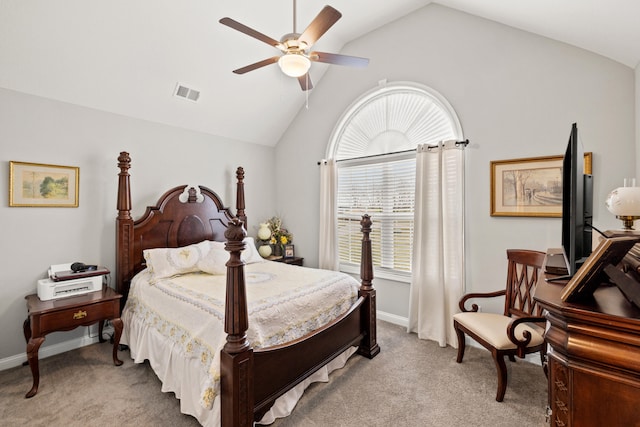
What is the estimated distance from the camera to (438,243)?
312 cm

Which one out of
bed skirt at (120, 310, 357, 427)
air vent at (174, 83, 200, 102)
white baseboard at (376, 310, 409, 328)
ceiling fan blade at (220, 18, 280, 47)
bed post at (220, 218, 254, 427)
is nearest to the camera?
bed post at (220, 218, 254, 427)

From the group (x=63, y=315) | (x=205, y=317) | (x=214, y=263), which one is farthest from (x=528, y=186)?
(x=63, y=315)

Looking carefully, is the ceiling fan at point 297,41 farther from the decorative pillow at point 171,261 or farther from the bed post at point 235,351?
the decorative pillow at point 171,261

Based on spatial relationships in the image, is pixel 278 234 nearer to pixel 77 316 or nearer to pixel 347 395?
pixel 77 316

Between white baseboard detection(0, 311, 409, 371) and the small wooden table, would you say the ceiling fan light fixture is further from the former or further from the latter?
white baseboard detection(0, 311, 409, 371)

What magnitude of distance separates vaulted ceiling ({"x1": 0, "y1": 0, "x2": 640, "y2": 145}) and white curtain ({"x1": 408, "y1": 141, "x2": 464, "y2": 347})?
127 centimetres

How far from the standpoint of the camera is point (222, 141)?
4246 mm

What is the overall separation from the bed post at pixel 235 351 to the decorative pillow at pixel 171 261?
5.18 ft

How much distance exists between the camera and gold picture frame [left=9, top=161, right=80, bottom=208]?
2631mm

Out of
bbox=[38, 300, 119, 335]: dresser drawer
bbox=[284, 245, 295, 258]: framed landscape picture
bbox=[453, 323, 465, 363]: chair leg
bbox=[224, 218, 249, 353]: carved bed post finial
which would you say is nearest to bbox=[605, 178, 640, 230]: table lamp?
bbox=[453, 323, 465, 363]: chair leg

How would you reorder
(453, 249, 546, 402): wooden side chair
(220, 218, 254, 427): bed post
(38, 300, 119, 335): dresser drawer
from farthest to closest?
(38, 300, 119, 335): dresser drawer < (453, 249, 546, 402): wooden side chair < (220, 218, 254, 427): bed post

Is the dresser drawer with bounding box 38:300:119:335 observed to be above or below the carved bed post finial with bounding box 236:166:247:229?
below

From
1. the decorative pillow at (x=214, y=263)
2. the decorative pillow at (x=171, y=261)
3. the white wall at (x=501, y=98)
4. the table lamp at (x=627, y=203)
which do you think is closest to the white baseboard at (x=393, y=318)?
the white wall at (x=501, y=98)

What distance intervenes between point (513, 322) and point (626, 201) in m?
1.06
